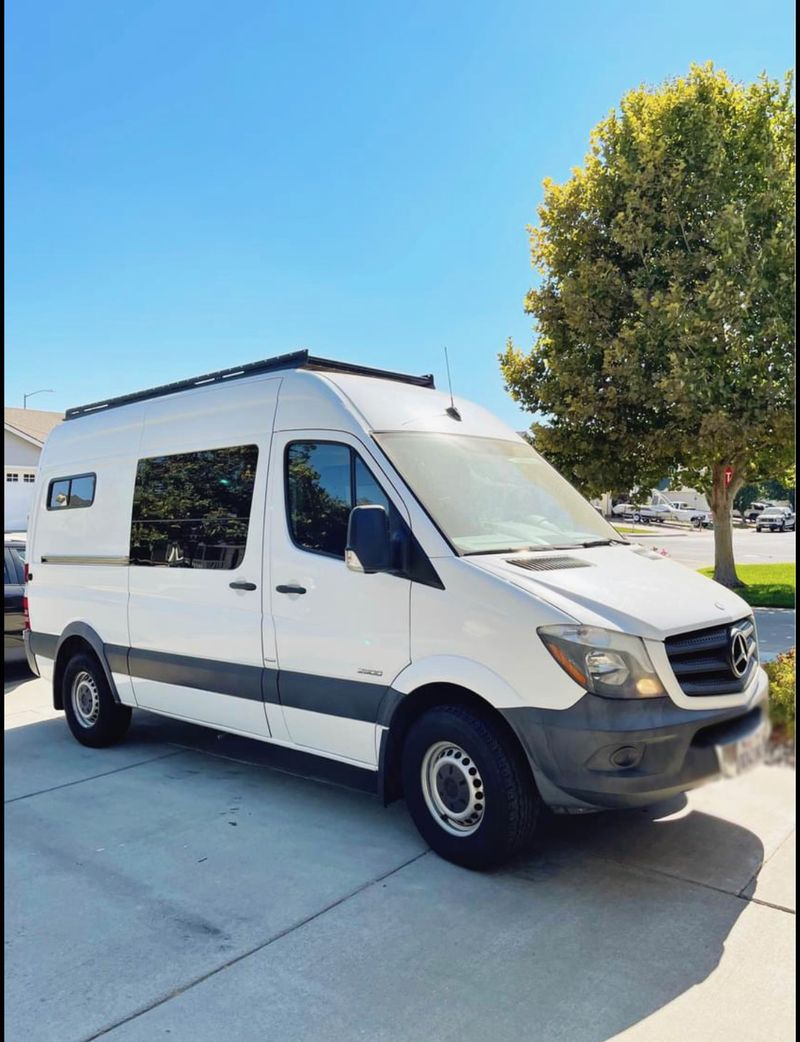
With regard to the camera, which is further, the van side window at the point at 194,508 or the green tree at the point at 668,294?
the green tree at the point at 668,294

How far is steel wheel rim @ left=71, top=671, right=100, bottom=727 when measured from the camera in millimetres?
6336

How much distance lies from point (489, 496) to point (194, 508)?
6.95ft

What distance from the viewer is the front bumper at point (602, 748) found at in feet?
10.9

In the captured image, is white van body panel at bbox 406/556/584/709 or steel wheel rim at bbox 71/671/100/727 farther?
steel wheel rim at bbox 71/671/100/727

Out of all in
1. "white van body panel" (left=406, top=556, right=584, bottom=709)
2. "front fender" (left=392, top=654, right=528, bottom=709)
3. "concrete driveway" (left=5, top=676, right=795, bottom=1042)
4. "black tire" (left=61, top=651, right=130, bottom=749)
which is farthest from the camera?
"black tire" (left=61, top=651, right=130, bottom=749)

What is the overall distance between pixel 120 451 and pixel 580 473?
11.0 meters

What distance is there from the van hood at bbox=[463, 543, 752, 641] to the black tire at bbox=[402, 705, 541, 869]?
689 millimetres

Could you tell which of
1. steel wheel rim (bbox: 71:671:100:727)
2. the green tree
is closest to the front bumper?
steel wheel rim (bbox: 71:671:100:727)

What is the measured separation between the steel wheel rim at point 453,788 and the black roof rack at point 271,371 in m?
2.34

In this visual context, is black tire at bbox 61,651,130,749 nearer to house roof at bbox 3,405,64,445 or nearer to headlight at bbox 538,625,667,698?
headlight at bbox 538,625,667,698

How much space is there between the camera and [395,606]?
4129 millimetres

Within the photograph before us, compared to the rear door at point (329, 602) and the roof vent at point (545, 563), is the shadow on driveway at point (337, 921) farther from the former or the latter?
the roof vent at point (545, 563)

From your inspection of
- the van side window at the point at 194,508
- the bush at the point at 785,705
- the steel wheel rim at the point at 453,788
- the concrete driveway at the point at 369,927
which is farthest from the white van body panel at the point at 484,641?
the bush at the point at 785,705

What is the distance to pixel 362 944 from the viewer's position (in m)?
3.33
